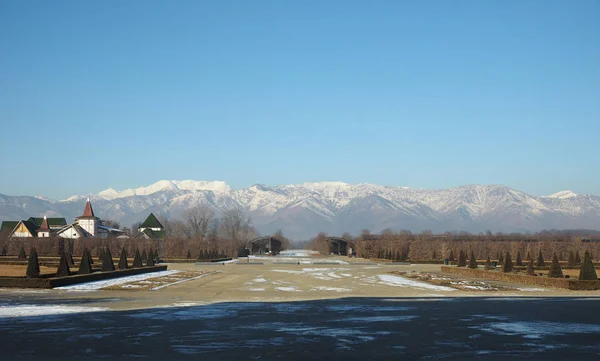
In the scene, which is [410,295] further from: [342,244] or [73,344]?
[342,244]

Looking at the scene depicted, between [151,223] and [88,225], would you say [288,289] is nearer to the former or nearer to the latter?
[88,225]

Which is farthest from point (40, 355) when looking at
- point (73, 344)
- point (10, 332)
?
point (10, 332)

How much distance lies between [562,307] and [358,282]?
20658 mm

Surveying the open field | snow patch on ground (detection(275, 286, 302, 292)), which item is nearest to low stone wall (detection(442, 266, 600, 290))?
→ the open field

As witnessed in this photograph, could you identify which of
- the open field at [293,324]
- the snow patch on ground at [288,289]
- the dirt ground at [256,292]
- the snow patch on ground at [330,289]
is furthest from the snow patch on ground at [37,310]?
the snow patch on ground at [330,289]

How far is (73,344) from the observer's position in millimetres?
17828

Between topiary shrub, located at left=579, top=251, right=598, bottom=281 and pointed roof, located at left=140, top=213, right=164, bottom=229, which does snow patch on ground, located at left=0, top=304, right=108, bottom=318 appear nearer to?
topiary shrub, located at left=579, top=251, right=598, bottom=281

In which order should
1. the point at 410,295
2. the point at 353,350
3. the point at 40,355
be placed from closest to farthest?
the point at 40,355
the point at 353,350
the point at 410,295

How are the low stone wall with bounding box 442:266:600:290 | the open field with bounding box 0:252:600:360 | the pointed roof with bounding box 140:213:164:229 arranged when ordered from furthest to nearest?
the pointed roof with bounding box 140:213:164:229 → the low stone wall with bounding box 442:266:600:290 → the open field with bounding box 0:252:600:360

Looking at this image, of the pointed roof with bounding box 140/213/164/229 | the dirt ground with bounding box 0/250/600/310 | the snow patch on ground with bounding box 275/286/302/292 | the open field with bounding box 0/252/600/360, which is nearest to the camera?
the open field with bounding box 0/252/600/360

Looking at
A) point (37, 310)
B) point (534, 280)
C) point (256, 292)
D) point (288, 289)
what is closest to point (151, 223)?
point (288, 289)

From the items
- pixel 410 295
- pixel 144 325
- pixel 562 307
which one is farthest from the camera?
pixel 410 295

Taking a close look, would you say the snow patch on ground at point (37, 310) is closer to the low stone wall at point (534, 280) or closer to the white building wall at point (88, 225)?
the low stone wall at point (534, 280)

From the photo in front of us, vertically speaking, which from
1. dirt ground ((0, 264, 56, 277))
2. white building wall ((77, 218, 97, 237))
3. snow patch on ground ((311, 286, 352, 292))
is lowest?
snow patch on ground ((311, 286, 352, 292))
